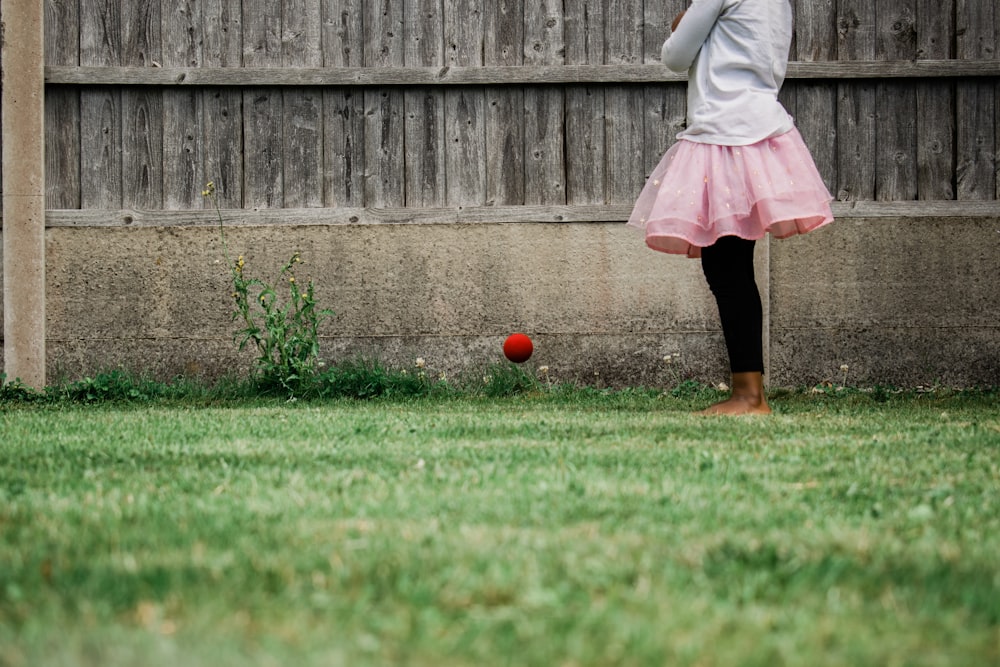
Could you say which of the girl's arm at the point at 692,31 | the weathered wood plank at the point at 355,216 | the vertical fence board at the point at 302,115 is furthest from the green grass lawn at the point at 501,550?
the vertical fence board at the point at 302,115

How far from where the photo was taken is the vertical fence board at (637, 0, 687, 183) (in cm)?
577

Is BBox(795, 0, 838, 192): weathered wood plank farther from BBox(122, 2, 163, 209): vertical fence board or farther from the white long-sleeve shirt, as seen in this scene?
BBox(122, 2, 163, 209): vertical fence board

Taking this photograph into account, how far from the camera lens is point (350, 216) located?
576 cm

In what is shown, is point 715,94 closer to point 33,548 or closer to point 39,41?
point 33,548

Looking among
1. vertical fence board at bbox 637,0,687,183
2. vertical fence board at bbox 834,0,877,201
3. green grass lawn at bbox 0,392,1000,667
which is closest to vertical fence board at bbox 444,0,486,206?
vertical fence board at bbox 637,0,687,183

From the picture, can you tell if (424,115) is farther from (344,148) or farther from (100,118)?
(100,118)

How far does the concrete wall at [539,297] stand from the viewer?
18.7ft

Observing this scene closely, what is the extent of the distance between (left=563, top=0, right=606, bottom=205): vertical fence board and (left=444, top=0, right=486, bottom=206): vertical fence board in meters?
0.45

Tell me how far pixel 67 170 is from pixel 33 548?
14.6 ft

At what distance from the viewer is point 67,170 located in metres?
5.76

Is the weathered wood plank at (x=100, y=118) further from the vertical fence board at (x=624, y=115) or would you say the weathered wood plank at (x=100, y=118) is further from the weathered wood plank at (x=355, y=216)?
the vertical fence board at (x=624, y=115)

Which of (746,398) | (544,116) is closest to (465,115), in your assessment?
(544,116)

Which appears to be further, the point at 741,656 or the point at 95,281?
the point at 95,281

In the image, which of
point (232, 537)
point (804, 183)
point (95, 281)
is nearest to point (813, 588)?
point (232, 537)
